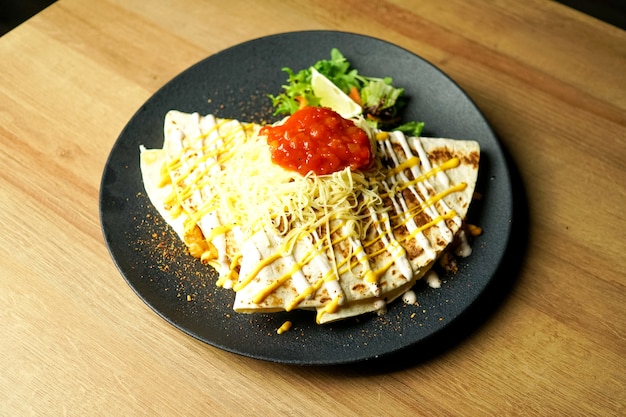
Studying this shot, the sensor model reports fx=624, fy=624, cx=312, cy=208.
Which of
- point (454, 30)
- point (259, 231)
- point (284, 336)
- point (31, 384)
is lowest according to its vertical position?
point (31, 384)

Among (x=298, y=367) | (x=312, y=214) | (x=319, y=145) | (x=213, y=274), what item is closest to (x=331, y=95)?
(x=319, y=145)

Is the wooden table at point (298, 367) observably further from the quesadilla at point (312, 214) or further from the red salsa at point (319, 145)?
the red salsa at point (319, 145)

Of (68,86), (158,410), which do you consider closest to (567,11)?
(68,86)

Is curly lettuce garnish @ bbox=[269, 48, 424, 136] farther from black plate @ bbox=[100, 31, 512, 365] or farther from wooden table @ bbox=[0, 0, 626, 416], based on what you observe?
wooden table @ bbox=[0, 0, 626, 416]

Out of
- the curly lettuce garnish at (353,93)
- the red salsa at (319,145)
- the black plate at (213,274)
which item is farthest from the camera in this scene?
the curly lettuce garnish at (353,93)

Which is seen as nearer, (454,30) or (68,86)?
(68,86)

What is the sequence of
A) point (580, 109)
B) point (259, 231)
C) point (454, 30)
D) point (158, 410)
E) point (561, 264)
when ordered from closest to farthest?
point (158, 410)
point (259, 231)
point (561, 264)
point (580, 109)
point (454, 30)

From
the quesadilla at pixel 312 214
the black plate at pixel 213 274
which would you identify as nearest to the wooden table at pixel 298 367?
the black plate at pixel 213 274

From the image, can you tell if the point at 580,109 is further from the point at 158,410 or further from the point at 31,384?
the point at 31,384
